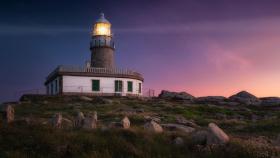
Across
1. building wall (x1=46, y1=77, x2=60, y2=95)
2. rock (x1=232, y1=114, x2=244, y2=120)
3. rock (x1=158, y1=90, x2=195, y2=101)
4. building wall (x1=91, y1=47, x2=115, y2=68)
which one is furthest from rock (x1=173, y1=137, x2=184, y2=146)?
rock (x1=158, y1=90, x2=195, y2=101)

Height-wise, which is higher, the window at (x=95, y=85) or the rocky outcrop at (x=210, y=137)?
the window at (x=95, y=85)

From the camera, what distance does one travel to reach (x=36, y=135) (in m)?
12.7

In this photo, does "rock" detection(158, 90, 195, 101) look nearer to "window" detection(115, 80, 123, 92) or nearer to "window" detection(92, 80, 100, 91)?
"window" detection(115, 80, 123, 92)

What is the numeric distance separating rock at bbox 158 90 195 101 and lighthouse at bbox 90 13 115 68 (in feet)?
32.8

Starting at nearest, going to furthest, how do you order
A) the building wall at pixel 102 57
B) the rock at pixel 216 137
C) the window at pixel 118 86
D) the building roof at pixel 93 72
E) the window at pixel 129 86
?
the rock at pixel 216 137 < the building roof at pixel 93 72 < the window at pixel 118 86 < the window at pixel 129 86 < the building wall at pixel 102 57

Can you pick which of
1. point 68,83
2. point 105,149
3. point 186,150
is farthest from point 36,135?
point 68,83

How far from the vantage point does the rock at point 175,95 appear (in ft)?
178

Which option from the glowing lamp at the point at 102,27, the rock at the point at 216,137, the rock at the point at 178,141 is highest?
the glowing lamp at the point at 102,27

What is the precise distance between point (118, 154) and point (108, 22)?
42.1 meters

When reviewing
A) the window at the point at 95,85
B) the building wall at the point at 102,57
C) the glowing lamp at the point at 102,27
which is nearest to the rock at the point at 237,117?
the window at the point at 95,85

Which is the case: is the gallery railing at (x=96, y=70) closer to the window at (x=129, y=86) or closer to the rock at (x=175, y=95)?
the window at (x=129, y=86)

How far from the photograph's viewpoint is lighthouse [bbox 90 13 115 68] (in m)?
50.9

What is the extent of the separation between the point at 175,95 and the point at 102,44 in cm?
1430

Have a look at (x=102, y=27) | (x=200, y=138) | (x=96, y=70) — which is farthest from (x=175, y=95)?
(x=200, y=138)
